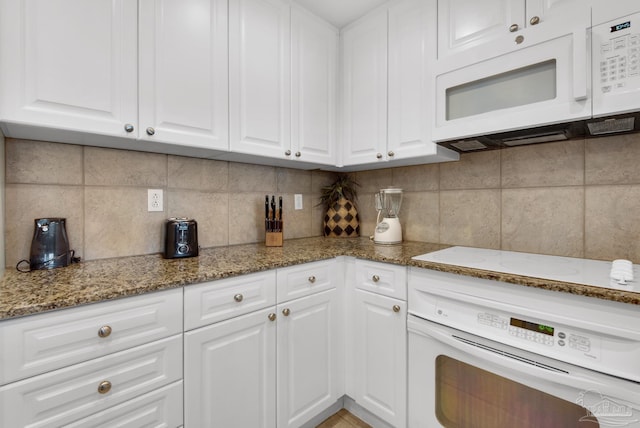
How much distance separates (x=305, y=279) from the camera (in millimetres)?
1449

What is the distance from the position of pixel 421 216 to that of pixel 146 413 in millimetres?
1726

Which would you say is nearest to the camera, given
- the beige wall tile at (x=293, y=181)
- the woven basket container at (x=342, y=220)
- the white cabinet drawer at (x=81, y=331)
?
the white cabinet drawer at (x=81, y=331)

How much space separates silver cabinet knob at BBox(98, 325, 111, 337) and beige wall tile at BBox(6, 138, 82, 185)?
783 mm

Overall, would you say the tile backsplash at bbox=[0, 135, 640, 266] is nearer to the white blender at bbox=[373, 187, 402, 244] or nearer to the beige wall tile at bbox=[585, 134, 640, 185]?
the beige wall tile at bbox=[585, 134, 640, 185]

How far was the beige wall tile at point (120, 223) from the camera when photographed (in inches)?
53.3

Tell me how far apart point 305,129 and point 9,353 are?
5.07 feet

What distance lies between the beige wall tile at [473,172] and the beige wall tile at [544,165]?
0.05 m

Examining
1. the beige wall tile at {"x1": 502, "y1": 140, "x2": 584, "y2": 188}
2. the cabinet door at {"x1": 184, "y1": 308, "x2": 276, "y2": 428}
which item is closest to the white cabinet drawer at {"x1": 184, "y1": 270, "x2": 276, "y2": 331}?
the cabinet door at {"x1": 184, "y1": 308, "x2": 276, "y2": 428}

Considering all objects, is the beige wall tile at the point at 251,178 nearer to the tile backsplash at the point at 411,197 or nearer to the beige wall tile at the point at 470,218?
the tile backsplash at the point at 411,197

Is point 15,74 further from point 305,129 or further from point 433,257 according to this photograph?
point 433,257

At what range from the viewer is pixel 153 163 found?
152 centimetres

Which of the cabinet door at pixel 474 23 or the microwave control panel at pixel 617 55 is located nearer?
the microwave control panel at pixel 617 55

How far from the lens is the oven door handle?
2.83ft

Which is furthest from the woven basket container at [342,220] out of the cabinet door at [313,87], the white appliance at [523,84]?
the white appliance at [523,84]
